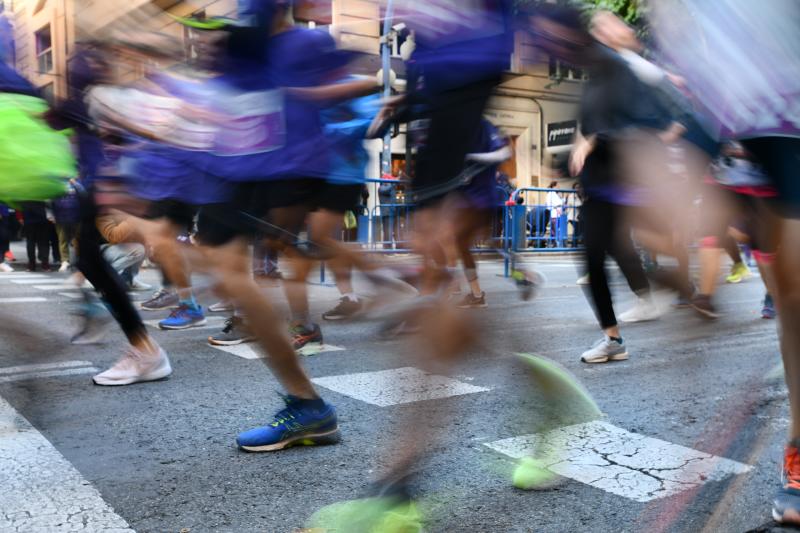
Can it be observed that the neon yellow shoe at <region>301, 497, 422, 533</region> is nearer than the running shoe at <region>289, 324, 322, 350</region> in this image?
Yes

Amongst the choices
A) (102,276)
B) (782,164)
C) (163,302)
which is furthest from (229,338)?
(782,164)

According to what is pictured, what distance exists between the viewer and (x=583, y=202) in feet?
13.7

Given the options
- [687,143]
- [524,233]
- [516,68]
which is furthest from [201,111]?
[524,233]

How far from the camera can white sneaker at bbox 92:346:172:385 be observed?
13.4 ft

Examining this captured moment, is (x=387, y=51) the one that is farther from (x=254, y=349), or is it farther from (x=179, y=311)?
(x=179, y=311)

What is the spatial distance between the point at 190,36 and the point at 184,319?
390cm

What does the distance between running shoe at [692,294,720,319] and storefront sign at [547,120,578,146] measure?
92 centimetres

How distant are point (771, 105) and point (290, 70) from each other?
53.2 inches

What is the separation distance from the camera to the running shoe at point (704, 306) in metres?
3.68

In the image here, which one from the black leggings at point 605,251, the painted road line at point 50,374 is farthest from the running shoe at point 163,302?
the black leggings at point 605,251

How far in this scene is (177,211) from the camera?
319cm

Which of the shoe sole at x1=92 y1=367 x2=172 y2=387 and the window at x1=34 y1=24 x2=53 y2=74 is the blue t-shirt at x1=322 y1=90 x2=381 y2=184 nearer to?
the window at x1=34 y1=24 x2=53 y2=74

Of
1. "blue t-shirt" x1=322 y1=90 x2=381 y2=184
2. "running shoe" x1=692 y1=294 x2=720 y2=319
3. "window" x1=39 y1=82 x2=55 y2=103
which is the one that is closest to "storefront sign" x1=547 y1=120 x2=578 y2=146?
"blue t-shirt" x1=322 y1=90 x2=381 y2=184

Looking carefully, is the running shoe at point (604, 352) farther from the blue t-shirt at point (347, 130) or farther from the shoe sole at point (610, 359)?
the blue t-shirt at point (347, 130)
